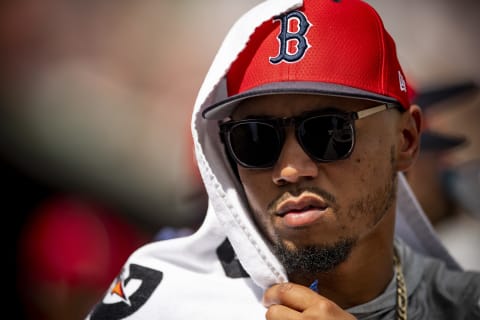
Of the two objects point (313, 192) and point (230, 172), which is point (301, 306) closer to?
point (313, 192)

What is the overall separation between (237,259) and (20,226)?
3.33 meters

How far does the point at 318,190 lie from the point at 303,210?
7cm

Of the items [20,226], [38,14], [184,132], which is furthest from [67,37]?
[20,226]

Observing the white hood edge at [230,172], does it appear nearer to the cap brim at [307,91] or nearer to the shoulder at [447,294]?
the cap brim at [307,91]

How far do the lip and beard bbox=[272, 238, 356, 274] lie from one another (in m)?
0.08

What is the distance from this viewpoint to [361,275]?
2.05m

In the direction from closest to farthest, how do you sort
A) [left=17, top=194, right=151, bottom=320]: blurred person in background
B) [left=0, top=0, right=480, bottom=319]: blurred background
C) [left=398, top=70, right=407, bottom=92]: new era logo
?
[left=398, top=70, right=407, bottom=92]: new era logo
[left=17, top=194, right=151, bottom=320]: blurred person in background
[left=0, top=0, right=480, bottom=319]: blurred background

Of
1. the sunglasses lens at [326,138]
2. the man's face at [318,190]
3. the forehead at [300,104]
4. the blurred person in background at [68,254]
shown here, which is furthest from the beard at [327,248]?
the blurred person in background at [68,254]

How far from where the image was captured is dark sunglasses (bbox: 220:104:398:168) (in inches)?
71.4

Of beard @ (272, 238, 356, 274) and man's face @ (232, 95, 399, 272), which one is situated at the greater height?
man's face @ (232, 95, 399, 272)

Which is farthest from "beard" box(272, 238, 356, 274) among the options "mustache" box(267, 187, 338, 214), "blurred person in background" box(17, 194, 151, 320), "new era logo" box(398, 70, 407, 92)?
"blurred person in background" box(17, 194, 151, 320)

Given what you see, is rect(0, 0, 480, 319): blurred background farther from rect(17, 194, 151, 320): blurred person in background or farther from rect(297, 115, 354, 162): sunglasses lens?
rect(297, 115, 354, 162): sunglasses lens

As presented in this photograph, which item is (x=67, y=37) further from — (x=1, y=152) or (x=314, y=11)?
(x=314, y=11)

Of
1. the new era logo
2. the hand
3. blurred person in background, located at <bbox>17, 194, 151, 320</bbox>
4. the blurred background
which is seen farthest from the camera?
the blurred background
